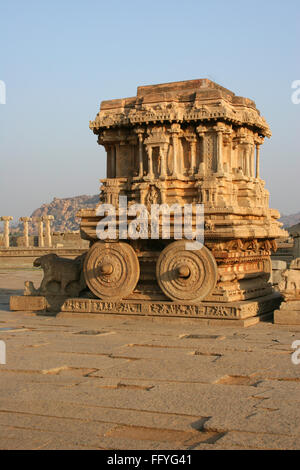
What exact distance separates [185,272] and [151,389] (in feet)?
15.0

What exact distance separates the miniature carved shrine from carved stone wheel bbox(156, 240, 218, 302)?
0.02 metres

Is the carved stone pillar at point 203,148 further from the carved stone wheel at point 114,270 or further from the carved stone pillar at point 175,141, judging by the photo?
the carved stone wheel at point 114,270

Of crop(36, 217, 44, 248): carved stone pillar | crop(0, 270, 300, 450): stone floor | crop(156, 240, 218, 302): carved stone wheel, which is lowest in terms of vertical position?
crop(0, 270, 300, 450): stone floor

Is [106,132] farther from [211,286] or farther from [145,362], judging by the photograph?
[145,362]

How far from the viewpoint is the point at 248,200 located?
39.4 ft

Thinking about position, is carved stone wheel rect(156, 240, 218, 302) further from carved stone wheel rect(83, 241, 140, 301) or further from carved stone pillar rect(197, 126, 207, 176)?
carved stone pillar rect(197, 126, 207, 176)

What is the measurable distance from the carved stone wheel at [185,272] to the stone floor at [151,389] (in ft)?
2.72

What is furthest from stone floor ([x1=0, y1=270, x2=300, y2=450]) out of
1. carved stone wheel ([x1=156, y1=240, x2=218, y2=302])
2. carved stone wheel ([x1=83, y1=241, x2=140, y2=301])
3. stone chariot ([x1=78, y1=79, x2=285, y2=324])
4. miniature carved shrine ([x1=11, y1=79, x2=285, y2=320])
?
carved stone wheel ([x1=83, y1=241, x2=140, y2=301])

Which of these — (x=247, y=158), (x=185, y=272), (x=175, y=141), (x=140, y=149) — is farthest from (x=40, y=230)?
(x=185, y=272)

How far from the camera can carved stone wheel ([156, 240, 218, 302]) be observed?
404 inches

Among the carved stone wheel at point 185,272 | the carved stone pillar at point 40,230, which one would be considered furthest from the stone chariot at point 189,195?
the carved stone pillar at point 40,230

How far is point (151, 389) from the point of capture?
19.0 ft

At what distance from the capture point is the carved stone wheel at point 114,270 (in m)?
10.9

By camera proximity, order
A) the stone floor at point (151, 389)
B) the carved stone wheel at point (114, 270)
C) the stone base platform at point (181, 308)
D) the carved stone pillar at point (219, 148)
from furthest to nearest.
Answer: the carved stone pillar at point (219, 148) < the carved stone wheel at point (114, 270) < the stone base platform at point (181, 308) < the stone floor at point (151, 389)
